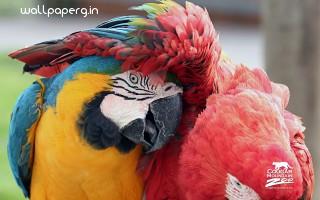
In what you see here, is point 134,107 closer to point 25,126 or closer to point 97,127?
point 97,127

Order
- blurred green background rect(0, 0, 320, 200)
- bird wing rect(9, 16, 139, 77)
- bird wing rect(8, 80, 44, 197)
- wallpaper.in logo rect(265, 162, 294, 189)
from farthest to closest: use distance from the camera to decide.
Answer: blurred green background rect(0, 0, 320, 200), bird wing rect(8, 80, 44, 197), bird wing rect(9, 16, 139, 77), wallpaper.in logo rect(265, 162, 294, 189)

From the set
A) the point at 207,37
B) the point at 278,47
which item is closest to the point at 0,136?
the point at 278,47

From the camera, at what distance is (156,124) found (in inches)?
57.4

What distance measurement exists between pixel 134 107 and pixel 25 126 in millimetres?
261

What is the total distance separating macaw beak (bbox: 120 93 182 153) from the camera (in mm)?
1446

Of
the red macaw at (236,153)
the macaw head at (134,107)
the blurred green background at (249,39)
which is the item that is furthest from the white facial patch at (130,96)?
the blurred green background at (249,39)

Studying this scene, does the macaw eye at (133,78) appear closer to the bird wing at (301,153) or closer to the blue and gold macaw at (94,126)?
the blue and gold macaw at (94,126)

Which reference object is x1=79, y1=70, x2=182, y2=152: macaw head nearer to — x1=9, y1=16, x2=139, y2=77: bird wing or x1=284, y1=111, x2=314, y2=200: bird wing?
x1=9, y1=16, x2=139, y2=77: bird wing

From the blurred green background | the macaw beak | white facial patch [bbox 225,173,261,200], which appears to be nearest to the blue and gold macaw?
the macaw beak

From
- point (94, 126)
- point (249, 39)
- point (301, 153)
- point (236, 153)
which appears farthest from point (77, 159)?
point (249, 39)

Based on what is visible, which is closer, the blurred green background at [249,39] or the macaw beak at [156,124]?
the macaw beak at [156,124]

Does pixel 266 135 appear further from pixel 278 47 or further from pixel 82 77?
pixel 278 47

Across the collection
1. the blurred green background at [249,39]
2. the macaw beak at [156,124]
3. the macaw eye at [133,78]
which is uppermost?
the macaw eye at [133,78]

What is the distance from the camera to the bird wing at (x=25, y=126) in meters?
1.56
